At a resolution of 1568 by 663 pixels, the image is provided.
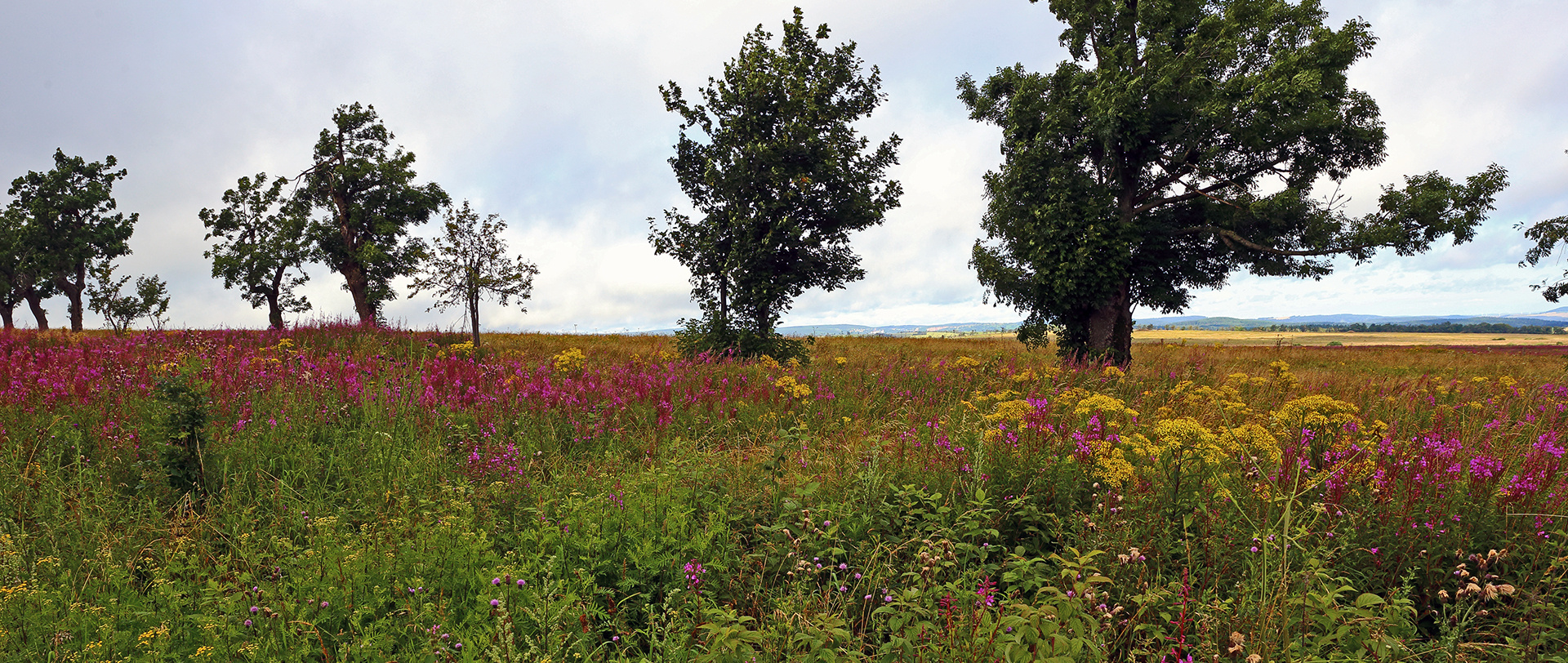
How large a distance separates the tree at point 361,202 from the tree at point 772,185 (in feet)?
66.7

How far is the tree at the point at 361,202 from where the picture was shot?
28.7 meters

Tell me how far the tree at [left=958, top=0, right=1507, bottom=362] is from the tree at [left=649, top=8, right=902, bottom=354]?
17.0 ft

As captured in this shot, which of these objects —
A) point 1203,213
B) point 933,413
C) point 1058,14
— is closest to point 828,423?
point 933,413

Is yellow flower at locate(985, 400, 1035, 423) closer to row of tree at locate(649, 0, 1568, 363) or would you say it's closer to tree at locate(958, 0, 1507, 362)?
row of tree at locate(649, 0, 1568, 363)

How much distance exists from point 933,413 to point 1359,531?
151 inches

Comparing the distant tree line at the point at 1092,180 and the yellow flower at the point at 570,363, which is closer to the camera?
the yellow flower at the point at 570,363

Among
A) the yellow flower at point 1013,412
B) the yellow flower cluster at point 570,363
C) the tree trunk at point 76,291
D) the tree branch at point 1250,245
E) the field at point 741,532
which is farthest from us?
the tree trunk at point 76,291

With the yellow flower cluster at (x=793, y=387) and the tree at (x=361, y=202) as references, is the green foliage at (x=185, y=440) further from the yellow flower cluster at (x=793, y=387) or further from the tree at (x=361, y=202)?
the tree at (x=361, y=202)

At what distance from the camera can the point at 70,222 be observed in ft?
123

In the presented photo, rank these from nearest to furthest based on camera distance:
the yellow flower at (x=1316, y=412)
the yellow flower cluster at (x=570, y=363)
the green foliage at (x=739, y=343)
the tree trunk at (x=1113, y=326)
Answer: the yellow flower at (x=1316, y=412), the yellow flower cluster at (x=570, y=363), the green foliage at (x=739, y=343), the tree trunk at (x=1113, y=326)

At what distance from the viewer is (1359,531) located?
3.62 meters

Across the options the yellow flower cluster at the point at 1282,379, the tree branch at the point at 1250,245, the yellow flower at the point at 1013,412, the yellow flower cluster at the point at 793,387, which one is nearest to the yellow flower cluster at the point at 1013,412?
the yellow flower at the point at 1013,412

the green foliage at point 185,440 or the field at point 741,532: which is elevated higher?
the green foliage at point 185,440

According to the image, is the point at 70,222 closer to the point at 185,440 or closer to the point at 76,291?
the point at 76,291
